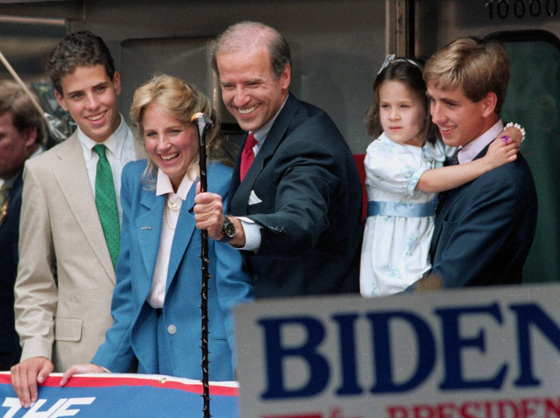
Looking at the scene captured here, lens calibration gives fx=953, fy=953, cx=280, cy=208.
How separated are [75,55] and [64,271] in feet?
2.56

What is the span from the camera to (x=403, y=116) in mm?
3113

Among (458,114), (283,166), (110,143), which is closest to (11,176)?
(110,143)

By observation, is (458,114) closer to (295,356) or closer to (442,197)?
(442,197)

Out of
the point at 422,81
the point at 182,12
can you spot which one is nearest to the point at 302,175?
the point at 422,81

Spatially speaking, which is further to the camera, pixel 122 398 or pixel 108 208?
pixel 108 208

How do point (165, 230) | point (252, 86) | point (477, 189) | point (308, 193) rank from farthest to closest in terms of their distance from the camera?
point (165, 230) < point (252, 86) < point (477, 189) < point (308, 193)

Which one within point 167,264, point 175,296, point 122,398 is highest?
point 167,264

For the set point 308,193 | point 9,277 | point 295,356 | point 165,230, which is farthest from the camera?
point 9,277

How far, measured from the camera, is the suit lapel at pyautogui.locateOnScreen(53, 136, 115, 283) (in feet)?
11.2

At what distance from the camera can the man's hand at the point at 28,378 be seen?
116 inches

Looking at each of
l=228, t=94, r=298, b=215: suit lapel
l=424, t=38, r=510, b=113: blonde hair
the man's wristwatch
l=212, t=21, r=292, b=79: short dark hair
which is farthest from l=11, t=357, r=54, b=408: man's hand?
l=424, t=38, r=510, b=113: blonde hair

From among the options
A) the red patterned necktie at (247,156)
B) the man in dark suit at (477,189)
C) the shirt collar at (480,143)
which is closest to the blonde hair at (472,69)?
the man in dark suit at (477,189)

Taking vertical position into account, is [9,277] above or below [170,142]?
below

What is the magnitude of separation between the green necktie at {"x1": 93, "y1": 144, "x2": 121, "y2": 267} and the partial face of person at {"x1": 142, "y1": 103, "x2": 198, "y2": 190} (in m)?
0.37
